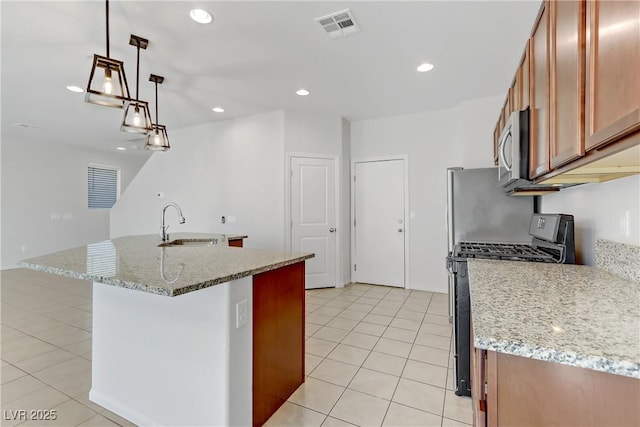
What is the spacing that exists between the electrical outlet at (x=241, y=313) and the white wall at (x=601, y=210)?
5.92 feet

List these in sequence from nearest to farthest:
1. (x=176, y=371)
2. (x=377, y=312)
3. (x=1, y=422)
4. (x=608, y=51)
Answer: (x=608, y=51) → (x=176, y=371) → (x=1, y=422) → (x=377, y=312)

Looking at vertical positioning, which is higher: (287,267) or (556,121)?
(556,121)

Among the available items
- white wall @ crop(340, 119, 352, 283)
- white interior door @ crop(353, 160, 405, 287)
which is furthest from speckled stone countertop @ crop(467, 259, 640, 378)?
white wall @ crop(340, 119, 352, 283)

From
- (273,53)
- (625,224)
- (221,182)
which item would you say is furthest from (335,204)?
(625,224)

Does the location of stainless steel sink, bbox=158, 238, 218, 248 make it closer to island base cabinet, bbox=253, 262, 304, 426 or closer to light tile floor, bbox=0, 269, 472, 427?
light tile floor, bbox=0, 269, 472, 427

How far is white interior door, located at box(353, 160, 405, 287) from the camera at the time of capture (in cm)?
453

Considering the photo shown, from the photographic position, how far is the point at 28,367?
222 centimetres

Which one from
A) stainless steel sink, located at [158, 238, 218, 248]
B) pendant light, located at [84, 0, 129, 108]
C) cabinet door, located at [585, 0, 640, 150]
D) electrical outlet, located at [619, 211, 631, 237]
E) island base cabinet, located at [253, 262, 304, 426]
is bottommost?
island base cabinet, located at [253, 262, 304, 426]

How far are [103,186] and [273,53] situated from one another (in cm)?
696

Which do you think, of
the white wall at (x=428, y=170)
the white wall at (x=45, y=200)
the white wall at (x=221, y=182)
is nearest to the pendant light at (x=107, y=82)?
the white wall at (x=221, y=182)

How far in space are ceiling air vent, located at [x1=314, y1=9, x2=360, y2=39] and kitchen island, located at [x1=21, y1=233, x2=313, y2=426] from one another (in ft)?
5.99

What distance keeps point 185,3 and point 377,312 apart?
3416mm

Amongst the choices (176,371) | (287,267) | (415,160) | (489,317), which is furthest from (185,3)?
(415,160)

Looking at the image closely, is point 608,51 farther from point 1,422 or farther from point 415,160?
point 415,160
